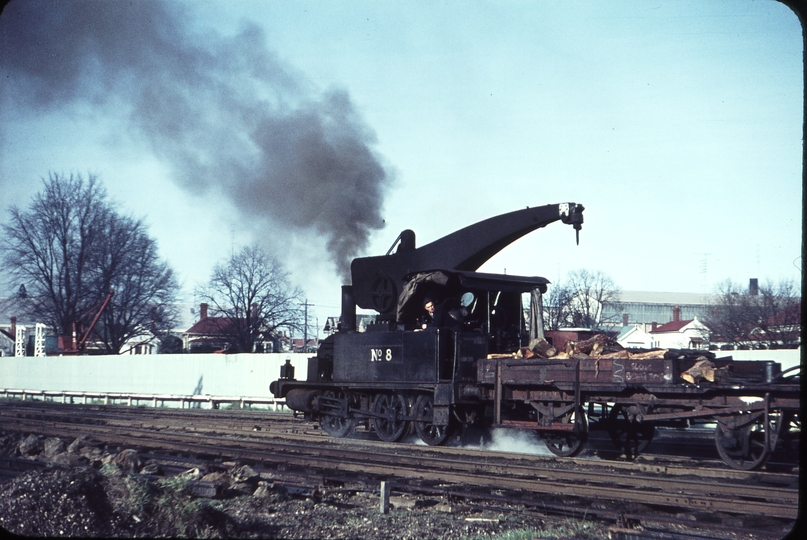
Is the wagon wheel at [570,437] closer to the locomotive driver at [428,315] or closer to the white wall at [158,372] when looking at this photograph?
the locomotive driver at [428,315]

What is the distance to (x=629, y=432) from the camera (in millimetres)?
11094

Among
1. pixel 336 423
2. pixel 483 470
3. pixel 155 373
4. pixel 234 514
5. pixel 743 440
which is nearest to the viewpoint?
pixel 234 514

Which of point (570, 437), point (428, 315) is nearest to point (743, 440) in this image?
point (570, 437)

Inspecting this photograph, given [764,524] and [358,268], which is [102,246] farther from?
[764,524]

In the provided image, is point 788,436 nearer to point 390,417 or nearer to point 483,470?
→ point 483,470

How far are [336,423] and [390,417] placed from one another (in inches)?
77.2

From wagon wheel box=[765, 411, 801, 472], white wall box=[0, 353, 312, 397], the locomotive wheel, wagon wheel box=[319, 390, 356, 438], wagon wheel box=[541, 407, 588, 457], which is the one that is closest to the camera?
wagon wheel box=[765, 411, 801, 472]

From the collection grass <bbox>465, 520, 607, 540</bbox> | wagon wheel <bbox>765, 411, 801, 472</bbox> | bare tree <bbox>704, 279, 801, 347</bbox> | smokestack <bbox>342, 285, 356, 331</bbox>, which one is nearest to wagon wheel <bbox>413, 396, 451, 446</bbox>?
smokestack <bbox>342, 285, 356, 331</bbox>

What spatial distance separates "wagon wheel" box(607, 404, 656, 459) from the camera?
35.7 ft

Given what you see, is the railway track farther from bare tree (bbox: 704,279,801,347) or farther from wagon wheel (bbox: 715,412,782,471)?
bare tree (bbox: 704,279,801,347)

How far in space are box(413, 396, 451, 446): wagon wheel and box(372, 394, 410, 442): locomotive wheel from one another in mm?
320

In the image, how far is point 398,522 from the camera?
272 inches

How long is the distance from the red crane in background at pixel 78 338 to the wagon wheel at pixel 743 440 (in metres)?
32.3

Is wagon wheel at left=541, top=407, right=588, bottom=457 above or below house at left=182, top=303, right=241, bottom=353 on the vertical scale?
below
